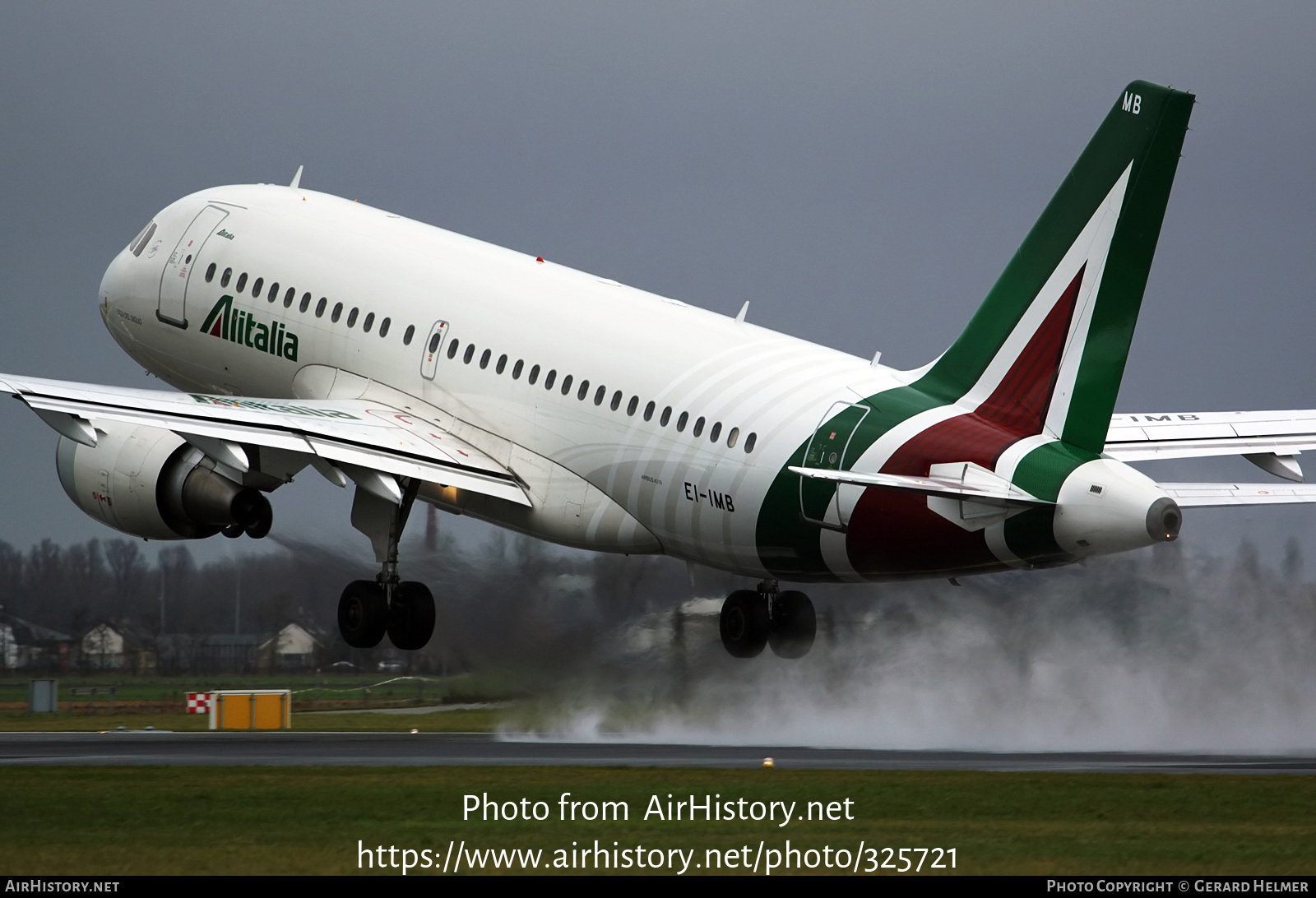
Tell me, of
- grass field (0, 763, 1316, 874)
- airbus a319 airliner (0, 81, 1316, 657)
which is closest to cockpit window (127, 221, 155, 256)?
airbus a319 airliner (0, 81, 1316, 657)

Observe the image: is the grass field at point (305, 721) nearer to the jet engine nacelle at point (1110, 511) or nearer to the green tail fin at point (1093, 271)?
the green tail fin at point (1093, 271)

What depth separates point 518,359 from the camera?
127 feet

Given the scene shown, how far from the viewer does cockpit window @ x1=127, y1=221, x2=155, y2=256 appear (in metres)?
46.0

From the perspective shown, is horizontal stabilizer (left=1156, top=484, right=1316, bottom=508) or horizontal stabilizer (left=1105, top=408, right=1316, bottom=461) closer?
horizontal stabilizer (left=1156, top=484, right=1316, bottom=508)

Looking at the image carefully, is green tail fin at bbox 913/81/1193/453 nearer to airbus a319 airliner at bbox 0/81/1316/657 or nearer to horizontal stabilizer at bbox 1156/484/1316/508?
airbus a319 airliner at bbox 0/81/1316/657

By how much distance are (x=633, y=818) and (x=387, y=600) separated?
1295 cm

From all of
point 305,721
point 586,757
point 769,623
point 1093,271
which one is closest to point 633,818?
point 586,757

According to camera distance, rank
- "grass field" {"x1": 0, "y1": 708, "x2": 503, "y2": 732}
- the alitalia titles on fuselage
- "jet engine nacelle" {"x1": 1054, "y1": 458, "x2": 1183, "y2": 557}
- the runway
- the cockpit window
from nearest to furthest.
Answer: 1. "jet engine nacelle" {"x1": 1054, "y1": 458, "x2": 1183, "y2": 557}
2. the runway
3. the alitalia titles on fuselage
4. the cockpit window
5. "grass field" {"x1": 0, "y1": 708, "x2": 503, "y2": 732}

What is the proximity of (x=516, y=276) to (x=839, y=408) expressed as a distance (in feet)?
28.5

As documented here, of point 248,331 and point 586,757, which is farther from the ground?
point 248,331

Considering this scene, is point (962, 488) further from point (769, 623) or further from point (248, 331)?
point (248, 331)

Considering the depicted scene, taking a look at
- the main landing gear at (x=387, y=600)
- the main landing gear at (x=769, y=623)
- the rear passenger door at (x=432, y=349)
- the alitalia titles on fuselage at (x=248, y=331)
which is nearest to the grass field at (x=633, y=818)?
the main landing gear at (x=387, y=600)

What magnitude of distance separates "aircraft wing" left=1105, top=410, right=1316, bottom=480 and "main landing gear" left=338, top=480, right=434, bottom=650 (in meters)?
12.2

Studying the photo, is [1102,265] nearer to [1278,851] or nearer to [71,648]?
[1278,851]
